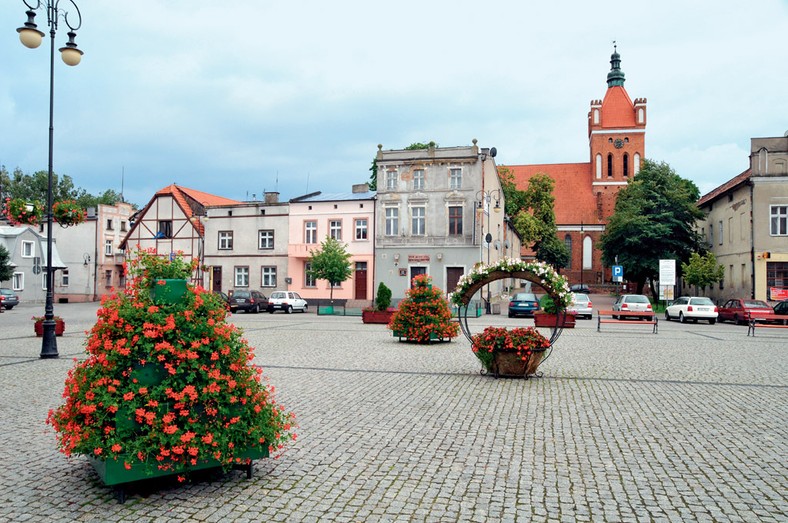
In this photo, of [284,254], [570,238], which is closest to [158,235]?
[284,254]

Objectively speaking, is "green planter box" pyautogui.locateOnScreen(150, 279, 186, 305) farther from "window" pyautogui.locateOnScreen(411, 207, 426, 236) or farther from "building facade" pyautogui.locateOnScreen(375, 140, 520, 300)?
"window" pyautogui.locateOnScreen(411, 207, 426, 236)

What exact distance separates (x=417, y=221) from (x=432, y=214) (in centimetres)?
113

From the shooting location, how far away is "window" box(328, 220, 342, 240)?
43.4 meters

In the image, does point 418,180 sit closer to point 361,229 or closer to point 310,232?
point 361,229

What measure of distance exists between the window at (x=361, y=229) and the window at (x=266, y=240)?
21.9 ft

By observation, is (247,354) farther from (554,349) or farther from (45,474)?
(554,349)

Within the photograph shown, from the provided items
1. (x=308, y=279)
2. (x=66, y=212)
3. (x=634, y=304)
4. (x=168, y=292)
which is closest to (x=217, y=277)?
(x=308, y=279)

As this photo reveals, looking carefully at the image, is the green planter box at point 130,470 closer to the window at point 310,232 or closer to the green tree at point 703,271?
the window at point 310,232

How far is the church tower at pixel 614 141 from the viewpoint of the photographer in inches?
3142

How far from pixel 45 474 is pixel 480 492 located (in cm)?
379

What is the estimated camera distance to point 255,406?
16.6 feet

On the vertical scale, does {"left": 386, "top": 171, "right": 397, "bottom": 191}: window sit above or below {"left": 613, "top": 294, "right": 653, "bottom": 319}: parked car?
above

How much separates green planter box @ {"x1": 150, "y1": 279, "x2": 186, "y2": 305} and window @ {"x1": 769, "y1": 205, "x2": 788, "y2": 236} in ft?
126

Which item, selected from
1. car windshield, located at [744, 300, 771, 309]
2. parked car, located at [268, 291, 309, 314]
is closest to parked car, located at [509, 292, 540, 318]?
car windshield, located at [744, 300, 771, 309]
